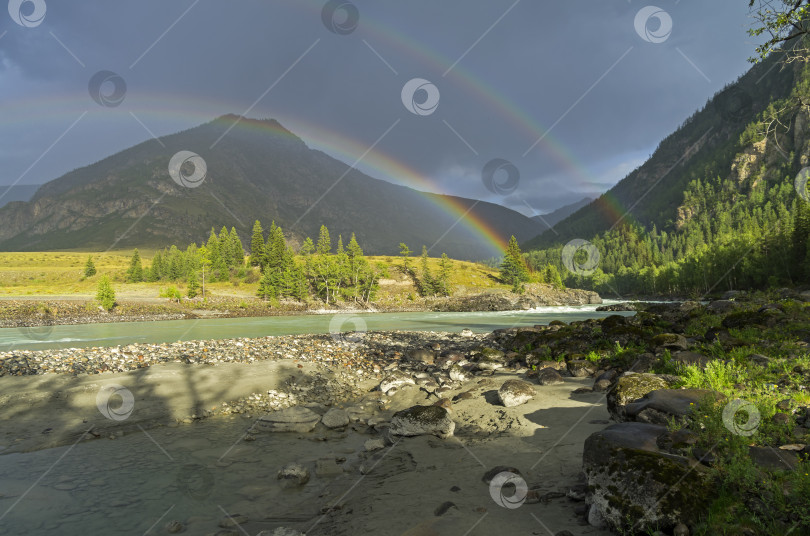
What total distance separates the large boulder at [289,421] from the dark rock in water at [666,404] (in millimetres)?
9031

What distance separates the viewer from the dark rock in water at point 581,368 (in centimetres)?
1515

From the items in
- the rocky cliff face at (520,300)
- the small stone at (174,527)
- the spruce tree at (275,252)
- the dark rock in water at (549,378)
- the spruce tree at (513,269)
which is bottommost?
the rocky cliff face at (520,300)

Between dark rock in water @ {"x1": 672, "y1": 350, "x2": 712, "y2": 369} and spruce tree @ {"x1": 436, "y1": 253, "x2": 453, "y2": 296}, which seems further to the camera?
spruce tree @ {"x1": 436, "y1": 253, "x2": 453, "y2": 296}

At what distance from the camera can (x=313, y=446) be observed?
34.8 ft

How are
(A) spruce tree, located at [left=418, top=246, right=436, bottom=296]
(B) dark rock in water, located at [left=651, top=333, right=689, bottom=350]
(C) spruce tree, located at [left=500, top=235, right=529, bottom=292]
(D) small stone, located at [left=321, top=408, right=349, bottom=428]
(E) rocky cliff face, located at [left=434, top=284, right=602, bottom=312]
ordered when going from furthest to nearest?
(C) spruce tree, located at [left=500, top=235, right=529, bottom=292], (A) spruce tree, located at [left=418, top=246, right=436, bottom=296], (E) rocky cliff face, located at [left=434, top=284, right=602, bottom=312], (B) dark rock in water, located at [left=651, top=333, right=689, bottom=350], (D) small stone, located at [left=321, top=408, right=349, bottom=428]

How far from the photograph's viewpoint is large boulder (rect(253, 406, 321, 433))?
39.0 ft

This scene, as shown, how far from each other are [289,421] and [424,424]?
4.57 meters

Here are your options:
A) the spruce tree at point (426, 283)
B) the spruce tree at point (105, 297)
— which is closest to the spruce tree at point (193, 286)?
the spruce tree at point (105, 297)

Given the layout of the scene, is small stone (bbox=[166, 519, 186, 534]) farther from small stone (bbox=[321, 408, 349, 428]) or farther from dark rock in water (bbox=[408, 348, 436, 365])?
dark rock in water (bbox=[408, 348, 436, 365])

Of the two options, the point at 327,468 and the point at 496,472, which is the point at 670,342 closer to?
the point at 496,472

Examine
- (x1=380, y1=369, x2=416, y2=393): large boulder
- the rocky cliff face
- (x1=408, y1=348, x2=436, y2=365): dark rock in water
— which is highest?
(x1=380, y1=369, x2=416, y2=393): large boulder

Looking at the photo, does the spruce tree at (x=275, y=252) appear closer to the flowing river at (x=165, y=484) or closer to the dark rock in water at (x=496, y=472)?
the flowing river at (x=165, y=484)

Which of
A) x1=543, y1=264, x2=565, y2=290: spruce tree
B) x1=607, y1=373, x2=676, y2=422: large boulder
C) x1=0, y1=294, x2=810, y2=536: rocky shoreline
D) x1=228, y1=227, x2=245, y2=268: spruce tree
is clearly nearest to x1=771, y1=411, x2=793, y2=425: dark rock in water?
x1=0, y1=294, x2=810, y2=536: rocky shoreline

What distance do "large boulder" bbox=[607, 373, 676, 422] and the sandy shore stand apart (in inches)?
32.0
